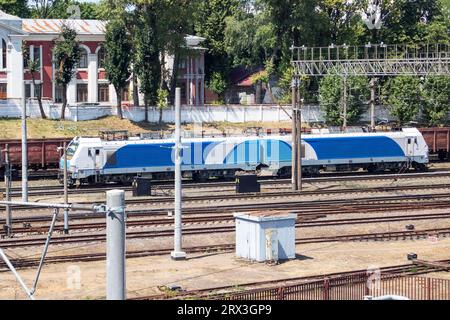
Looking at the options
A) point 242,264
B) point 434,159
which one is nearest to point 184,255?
point 242,264

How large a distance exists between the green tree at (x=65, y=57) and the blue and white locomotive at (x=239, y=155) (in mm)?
21501

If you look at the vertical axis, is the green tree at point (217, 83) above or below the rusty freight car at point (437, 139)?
above

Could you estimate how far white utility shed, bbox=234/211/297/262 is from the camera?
31.8 meters

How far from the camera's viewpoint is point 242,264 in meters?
31.8

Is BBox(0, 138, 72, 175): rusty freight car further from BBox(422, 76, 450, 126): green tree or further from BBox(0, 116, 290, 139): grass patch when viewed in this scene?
BBox(422, 76, 450, 126): green tree

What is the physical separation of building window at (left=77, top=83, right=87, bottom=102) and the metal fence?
189 ft

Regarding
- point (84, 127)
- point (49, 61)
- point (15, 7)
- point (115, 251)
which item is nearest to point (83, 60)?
point (49, 61)

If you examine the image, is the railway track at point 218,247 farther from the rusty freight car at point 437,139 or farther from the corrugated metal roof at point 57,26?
the corrugated metal roof at point 57,26

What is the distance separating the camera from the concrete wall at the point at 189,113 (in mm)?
73356

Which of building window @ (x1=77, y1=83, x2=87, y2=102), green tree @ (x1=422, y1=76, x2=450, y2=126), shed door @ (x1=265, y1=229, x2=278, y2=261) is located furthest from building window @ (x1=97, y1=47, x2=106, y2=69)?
shed door @ (x1=265, y1=229, x2=278, y2=261)

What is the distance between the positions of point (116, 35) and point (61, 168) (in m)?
23.0

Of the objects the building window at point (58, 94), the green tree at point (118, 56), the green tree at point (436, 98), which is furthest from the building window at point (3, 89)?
the green tree at point (436, 98)

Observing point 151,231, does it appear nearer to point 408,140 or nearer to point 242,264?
point 242,264

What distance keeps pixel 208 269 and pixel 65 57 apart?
153 feet
